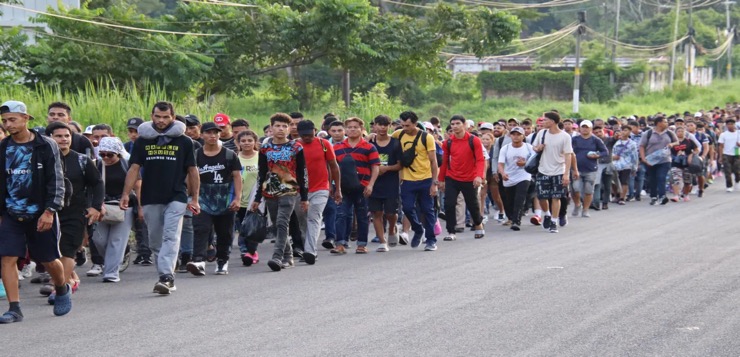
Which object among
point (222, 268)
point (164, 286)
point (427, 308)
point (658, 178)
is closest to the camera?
point (427, 308)

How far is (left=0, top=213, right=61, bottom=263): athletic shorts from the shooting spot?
376 inches

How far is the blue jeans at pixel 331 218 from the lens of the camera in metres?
15.4

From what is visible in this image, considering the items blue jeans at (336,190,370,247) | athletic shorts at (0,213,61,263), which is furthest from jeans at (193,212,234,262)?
athletic shorts at (0,213,61,263)

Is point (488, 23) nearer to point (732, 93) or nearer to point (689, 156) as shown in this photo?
point (689, 156)

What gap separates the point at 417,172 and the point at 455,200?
1605 mm

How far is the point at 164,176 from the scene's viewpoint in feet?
36.9

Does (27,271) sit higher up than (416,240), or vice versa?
(27,271)

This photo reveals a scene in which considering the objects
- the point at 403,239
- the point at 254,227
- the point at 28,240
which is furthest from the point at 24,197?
the point at 403,239

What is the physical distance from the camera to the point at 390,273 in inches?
493

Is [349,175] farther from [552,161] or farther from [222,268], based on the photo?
[552,161]

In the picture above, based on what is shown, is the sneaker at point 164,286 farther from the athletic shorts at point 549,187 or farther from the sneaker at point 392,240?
the athletic shorts at point 549,187

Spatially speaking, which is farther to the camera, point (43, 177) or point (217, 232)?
point (217, 232)

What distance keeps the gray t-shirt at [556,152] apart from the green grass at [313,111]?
256 inches

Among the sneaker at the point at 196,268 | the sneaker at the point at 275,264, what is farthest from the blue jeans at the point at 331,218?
the sneaker at the point at 196,268
